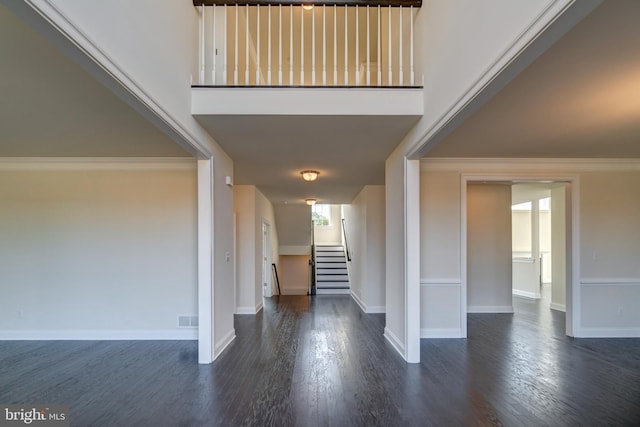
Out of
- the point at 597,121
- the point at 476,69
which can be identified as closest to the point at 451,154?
the point at 597,121

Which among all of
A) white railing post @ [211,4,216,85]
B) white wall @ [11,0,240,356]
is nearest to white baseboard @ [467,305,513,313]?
white wall @ [11,0,240,356]

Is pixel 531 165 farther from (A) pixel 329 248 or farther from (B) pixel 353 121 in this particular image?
(A) pixel 329 248

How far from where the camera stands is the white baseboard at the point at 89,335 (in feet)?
15.7

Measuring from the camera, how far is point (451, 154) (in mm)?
4844

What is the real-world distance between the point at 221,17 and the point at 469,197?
4.95 metres

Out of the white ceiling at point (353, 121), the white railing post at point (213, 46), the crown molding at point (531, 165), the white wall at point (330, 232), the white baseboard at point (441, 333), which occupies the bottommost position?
the white baseboard at point (441, 333)

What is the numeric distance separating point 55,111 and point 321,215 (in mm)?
11543

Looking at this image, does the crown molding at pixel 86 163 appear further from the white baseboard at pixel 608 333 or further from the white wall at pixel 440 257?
the white baseboard at pixel 608 333

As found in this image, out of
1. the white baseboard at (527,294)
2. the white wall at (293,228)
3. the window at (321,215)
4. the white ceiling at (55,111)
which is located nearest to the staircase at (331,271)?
the white wall at (293,228)

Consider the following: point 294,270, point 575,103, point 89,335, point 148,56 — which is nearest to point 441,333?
point 575,103

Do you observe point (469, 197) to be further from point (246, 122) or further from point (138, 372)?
point (138, 372)

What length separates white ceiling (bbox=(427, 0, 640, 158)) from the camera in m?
2.00

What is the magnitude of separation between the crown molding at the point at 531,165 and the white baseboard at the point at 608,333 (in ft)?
7.57

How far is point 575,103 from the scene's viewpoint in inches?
117
